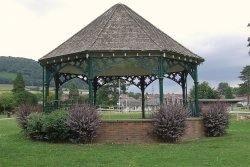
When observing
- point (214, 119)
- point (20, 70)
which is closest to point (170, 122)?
point (214, 119)

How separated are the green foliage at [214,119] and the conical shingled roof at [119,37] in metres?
2.57

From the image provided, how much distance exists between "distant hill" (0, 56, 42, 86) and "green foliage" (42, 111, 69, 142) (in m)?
135

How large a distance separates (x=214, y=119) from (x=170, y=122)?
459 centimetres

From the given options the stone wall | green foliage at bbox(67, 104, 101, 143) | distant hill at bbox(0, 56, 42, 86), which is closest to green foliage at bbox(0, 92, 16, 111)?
the stone wall

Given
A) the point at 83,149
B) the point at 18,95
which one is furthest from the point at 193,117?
the point at 18,95

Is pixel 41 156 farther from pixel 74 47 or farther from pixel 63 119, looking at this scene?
pixel 74 47

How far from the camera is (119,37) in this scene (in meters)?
19.7

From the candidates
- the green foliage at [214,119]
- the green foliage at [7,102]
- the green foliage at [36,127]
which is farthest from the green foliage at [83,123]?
the green foliage at [7,102]

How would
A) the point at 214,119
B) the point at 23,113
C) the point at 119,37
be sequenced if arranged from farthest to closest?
the point at 23,113 → the point at 214,119 → the point at 119,37

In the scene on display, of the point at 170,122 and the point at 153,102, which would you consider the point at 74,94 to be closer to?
the point at 170,122

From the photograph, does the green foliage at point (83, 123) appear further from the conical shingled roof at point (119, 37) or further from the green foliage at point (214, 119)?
the green foliage at point (214, 119)

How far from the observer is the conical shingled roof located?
1900cm

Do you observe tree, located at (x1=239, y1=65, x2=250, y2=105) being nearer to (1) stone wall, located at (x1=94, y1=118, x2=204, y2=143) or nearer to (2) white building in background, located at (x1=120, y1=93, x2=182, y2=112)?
(2) white building in background, located at (x1=120, y1=93, x2=182, y2=112)

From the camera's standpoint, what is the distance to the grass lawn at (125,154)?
40.1 feet
